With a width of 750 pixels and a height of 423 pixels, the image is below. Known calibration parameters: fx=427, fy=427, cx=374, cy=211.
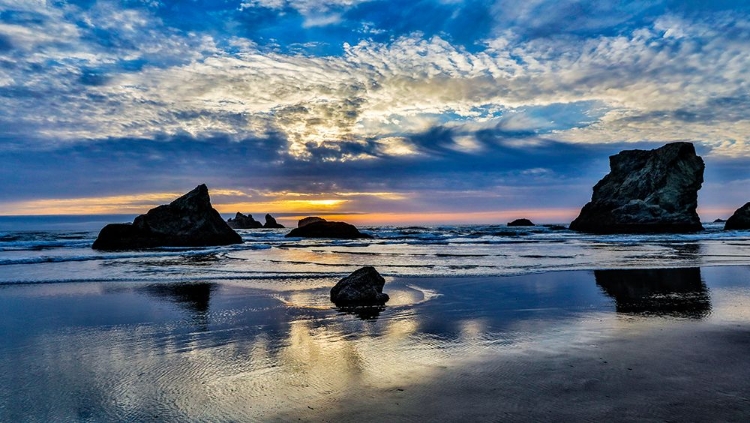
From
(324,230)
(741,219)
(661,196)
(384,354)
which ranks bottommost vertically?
(384,354)

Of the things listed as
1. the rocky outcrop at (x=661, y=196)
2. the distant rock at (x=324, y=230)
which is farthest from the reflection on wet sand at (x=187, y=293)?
the rocky outcrop at (x=661, y=196)

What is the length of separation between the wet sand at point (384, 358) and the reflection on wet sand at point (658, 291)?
0.35 feet

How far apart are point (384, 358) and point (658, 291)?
29.8 feet

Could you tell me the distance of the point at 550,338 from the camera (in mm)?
6609

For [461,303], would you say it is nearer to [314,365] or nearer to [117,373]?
[314,365]

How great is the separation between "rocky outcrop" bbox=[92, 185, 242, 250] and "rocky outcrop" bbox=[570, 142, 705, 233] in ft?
175

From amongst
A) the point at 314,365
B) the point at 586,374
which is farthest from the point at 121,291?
the point at 586,374

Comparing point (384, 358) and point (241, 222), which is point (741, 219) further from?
point (241, 222)

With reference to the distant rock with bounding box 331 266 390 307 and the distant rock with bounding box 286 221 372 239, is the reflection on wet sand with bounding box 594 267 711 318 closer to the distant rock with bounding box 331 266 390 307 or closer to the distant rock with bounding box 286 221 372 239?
the distant rock with bounding box 331 266 390 307

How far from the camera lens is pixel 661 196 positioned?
194 feet

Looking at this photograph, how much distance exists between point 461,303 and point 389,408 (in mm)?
6144

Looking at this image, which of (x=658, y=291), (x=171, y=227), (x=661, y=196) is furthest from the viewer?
(x=661, y=196)

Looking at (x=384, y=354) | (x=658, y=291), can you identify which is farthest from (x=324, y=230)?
(x=384, y=354)

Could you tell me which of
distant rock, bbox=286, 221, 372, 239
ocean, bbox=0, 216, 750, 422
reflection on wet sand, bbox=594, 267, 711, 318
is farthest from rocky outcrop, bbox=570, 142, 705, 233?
ocean, bbox=0, 216, 750, 422
